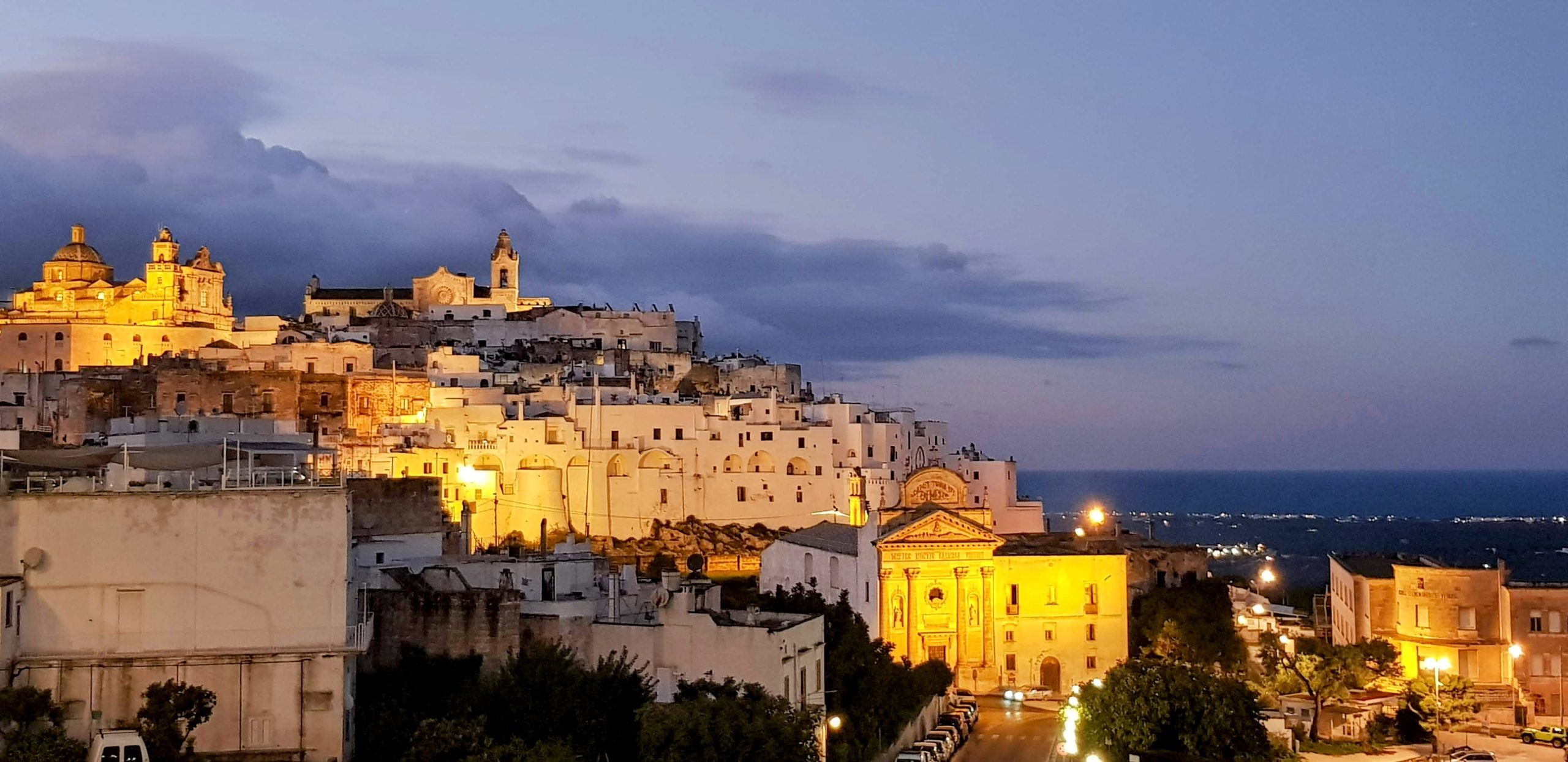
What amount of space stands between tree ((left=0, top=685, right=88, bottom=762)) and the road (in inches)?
800

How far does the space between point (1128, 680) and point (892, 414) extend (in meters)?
40.1

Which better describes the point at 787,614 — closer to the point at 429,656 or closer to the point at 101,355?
the point at 429,656

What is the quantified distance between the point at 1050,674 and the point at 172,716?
31.6 meters

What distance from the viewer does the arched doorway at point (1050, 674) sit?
155 ft

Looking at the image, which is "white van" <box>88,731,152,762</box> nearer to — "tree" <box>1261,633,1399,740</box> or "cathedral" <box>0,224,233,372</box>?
"tree" <box>1261,633,1399,740</box>

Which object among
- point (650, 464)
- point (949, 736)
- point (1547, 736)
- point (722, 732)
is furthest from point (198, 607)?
point (650, 464)

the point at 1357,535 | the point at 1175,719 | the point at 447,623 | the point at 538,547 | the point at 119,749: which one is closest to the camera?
the point at 119,749

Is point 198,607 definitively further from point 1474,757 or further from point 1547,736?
point 1547,736

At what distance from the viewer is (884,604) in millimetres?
46312

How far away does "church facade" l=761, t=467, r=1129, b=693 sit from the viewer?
46.7 metres

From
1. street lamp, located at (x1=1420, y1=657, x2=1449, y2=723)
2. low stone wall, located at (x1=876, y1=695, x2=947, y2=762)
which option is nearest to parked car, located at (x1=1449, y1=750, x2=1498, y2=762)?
street lamp, located at (x1=1420, y1=657, x2=1449, y2=723)

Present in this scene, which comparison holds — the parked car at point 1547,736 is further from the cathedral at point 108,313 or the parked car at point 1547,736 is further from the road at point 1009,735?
the cathedral at point 108,313

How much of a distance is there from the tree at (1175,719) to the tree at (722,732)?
959cm

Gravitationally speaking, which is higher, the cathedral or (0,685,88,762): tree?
the cathedral
